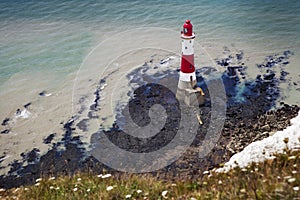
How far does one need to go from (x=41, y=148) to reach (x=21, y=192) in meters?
8.02

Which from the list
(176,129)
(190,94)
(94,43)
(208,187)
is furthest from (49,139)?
(94,43)

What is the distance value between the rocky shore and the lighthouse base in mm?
394

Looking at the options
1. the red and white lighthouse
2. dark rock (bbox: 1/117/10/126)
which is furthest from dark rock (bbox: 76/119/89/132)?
the red and white lighthouse

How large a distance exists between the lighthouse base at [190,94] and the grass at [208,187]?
10427mm

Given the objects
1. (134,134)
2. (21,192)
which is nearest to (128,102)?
(134,134)

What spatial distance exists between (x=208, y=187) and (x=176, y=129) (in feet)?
32.6

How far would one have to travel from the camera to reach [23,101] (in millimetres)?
22125

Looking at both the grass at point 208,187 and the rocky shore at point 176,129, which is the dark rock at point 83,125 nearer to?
the rocky shore at point 176,129

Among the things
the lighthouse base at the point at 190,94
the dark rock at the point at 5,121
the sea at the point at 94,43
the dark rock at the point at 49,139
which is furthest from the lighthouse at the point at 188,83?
the dark rock at the point at 5,121

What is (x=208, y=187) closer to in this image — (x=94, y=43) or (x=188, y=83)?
(x=188, y=83)

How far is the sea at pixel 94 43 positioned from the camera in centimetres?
2105

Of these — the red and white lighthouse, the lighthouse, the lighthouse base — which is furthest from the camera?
the lighthouse base

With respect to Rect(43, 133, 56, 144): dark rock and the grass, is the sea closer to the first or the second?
Rect(43, 133, 56, 144): dark rock

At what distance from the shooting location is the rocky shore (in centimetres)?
1612
